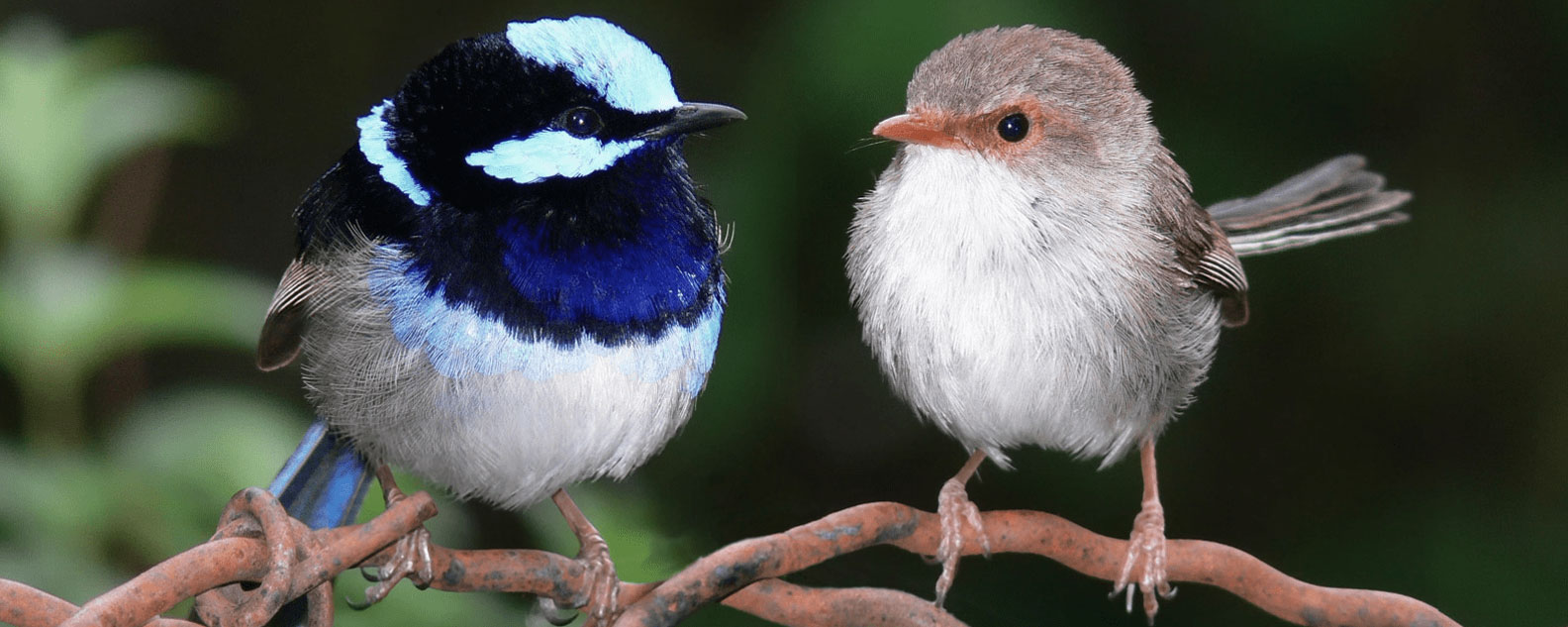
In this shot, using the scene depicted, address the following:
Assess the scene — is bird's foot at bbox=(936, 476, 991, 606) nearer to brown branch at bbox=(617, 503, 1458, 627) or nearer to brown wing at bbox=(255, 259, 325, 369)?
brown branch at bbox=(617, 503, 1458, 627)

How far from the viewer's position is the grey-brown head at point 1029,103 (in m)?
2.05

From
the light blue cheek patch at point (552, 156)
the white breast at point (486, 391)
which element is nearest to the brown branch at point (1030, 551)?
the white breast at point (486, 391)

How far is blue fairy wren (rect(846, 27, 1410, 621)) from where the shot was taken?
208 cm

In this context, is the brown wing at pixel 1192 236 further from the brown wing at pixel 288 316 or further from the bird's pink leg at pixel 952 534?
the brown wing at pixel 288 316

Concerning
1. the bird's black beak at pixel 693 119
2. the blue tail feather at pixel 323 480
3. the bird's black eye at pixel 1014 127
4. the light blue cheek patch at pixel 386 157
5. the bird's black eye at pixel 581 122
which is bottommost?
the blue tail feather at pixel 323 480

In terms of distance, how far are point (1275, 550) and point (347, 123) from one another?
3074mm

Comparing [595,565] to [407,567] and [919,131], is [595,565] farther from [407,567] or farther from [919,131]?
[919,131]

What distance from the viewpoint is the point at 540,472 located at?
7.06ft

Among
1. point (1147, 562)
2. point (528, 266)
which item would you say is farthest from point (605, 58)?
point (1147, 562)

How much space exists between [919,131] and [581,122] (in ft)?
1.42

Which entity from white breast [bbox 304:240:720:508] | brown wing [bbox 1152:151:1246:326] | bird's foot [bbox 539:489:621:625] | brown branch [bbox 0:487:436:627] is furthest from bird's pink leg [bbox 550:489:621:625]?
brown wing [bbox 1152:151:1246:326]

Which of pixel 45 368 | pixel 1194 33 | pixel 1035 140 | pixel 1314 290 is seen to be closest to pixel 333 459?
pixel 45 368

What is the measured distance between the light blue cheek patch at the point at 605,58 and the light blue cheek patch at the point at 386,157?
0.23 m

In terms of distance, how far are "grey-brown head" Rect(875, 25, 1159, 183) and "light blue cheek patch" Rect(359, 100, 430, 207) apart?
0.61 metres
